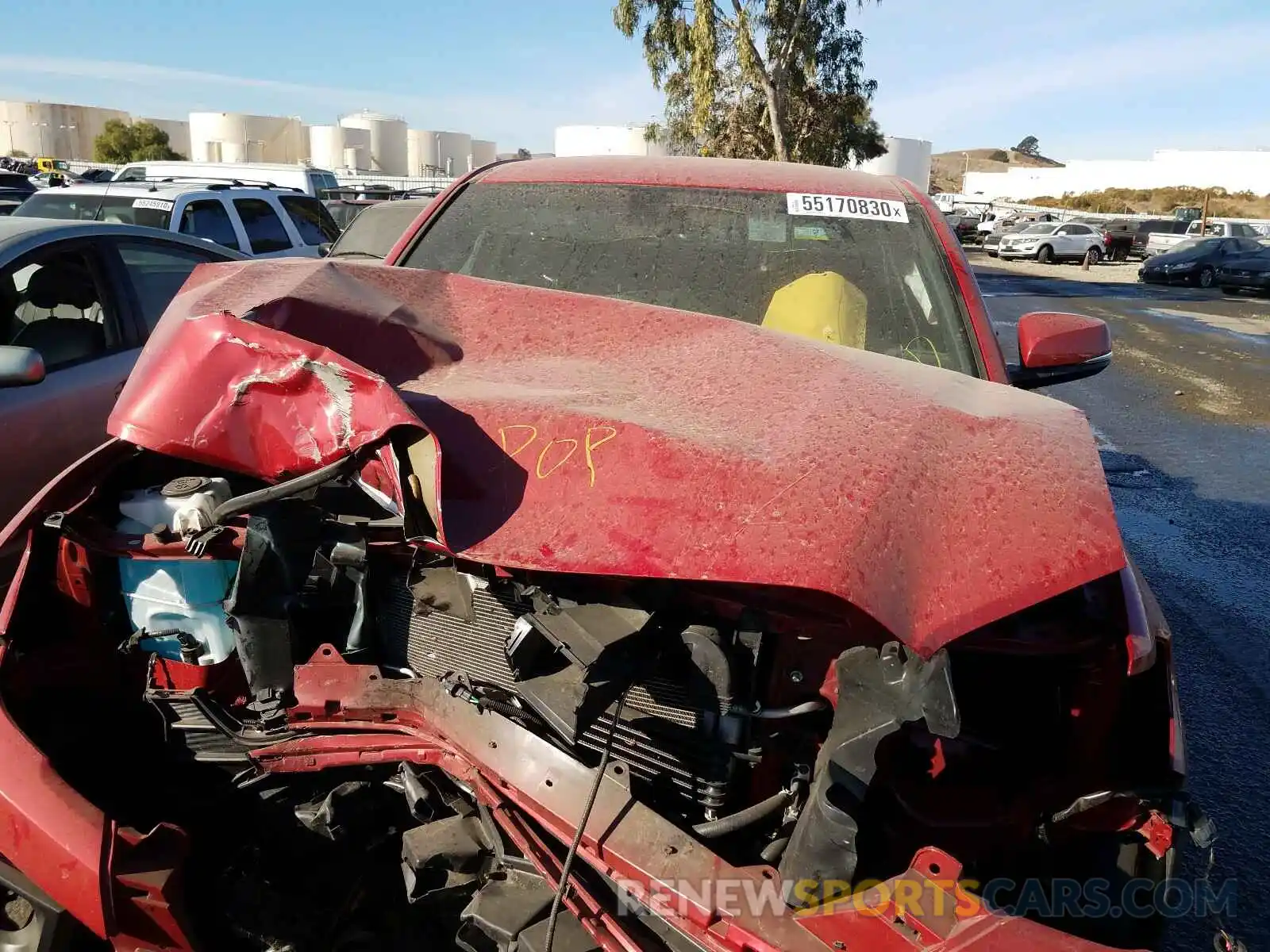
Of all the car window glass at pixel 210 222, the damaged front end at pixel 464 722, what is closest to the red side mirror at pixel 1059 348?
the damaged front end at pixel 464 722

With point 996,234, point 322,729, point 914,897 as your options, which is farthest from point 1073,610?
point 996,234

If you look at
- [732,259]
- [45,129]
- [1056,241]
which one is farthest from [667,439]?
[45,129]

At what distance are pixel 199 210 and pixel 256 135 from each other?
77009 millimetres

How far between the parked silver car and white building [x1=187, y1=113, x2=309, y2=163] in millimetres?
76879

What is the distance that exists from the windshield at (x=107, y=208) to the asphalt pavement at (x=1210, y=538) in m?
8.44

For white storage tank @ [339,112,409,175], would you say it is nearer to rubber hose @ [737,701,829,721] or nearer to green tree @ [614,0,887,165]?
green tree @ [614,0,887,165]

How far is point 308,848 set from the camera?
6.54ft

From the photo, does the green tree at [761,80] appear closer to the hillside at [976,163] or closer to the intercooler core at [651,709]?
the intercooler core at [651,709]

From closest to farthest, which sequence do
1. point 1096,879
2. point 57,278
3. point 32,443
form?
Result: point 1096,879
point 32,443
point 57,278

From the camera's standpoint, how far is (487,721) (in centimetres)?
181

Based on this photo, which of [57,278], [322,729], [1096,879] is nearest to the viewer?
[1096,879]

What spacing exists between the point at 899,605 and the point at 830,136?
3096 cm

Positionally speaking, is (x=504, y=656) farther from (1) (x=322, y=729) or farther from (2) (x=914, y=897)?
(2) (x=914, y=897)

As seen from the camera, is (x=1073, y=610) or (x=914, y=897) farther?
(x=1073, y=610)
